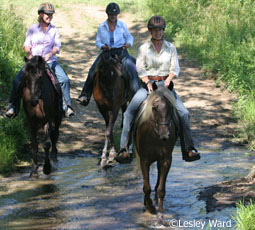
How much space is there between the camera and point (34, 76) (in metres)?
9.19

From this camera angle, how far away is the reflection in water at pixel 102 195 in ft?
25.1

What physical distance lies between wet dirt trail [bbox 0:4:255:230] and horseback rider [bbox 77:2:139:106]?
1.38 m

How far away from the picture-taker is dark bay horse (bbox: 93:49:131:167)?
1124 centimetres

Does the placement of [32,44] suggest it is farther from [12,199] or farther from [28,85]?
[12,199]

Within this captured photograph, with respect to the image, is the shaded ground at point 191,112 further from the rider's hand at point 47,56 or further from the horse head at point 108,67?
the rider's hand at point 47,56

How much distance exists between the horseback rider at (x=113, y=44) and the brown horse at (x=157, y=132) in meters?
3.60

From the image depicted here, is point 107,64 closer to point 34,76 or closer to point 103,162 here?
point 103,162

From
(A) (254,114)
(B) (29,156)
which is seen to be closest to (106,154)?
(B) (29,156)

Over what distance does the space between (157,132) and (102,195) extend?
211 centimetres

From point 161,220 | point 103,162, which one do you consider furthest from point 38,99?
point 161,220

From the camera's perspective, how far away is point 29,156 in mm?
11070

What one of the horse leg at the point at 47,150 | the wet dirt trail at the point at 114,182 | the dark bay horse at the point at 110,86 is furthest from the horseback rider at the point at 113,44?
the horse leg at the point at 47,150

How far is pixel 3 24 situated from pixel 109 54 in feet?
18.0

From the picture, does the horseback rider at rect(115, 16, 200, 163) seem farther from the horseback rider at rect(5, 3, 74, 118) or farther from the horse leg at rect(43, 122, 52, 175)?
the horseback rider at rect(5, 3, 74, 118)
